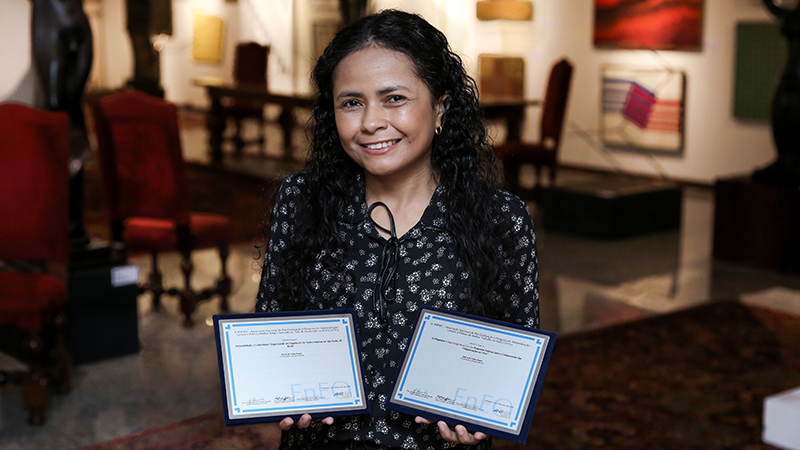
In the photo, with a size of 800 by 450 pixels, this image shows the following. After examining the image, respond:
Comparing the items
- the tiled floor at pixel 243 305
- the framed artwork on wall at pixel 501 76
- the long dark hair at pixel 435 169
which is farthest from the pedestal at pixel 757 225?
the long dark hair at pixel 435 169

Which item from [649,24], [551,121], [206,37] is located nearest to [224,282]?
[206,37]

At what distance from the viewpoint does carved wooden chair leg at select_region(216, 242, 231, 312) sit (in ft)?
17.1

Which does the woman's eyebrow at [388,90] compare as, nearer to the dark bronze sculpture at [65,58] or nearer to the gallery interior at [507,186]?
the gallery interior at [507,186]

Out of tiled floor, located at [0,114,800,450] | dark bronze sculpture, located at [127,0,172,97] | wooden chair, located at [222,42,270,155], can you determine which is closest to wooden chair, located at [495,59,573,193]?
tiled floor, located at [0,114,800,450]

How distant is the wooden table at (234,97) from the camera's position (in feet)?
23.4

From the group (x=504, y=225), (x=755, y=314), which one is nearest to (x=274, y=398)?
(x=504, y=225)

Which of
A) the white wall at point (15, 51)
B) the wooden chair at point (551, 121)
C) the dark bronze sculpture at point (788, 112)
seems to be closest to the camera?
the white wall at point (15, 51)

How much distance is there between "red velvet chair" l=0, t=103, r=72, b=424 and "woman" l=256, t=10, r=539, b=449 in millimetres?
2385

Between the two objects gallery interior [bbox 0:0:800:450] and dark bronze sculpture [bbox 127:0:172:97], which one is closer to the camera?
gallery interior [bbox 0:0:800:450]

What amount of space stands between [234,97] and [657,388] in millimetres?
4678

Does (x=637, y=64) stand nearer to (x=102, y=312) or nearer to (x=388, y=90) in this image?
(x=102, y=312)

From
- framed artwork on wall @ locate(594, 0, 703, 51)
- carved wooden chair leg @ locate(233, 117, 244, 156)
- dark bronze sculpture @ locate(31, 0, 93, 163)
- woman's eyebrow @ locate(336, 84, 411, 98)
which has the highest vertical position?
framed artwork on wall @ locate(594, 0, 703, 51)

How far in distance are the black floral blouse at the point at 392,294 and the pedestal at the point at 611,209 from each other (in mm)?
6009

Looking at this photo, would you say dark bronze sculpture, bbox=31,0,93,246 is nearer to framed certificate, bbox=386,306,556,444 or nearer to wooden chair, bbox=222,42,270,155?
wooden chair, bbox=222,42,270,155
